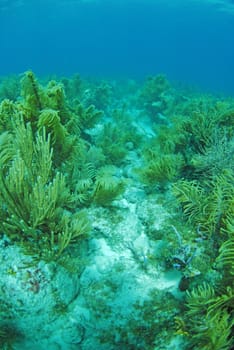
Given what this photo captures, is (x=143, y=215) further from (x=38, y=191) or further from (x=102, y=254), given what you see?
(x=38, y=191)

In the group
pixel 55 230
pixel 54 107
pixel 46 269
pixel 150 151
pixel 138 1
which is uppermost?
pixel 138 1

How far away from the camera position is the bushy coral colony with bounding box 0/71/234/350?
3170mm

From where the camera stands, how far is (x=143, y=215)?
15.4 ft

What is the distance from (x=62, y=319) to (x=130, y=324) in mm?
873

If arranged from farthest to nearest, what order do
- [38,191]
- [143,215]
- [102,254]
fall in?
[143,215]
[102,254]
[38,191]

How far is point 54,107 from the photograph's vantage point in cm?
515

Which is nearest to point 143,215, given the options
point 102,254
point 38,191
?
point 102,254

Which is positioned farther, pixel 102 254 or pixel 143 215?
pixel 143 215

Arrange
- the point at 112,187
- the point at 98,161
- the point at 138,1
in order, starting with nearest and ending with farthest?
the point at 112,187
the point at 98,161
the point at 138,1

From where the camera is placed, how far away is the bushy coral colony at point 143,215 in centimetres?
317

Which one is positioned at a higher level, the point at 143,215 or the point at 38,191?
the point at 38,191

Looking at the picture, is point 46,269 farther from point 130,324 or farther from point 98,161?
point 98,161

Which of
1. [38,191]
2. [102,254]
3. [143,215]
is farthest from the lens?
[143,215]

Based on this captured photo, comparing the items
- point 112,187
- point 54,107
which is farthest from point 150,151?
point 54,107
